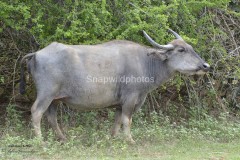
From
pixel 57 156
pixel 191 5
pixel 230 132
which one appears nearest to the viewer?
pixel 57 156

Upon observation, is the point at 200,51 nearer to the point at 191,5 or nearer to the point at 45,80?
the point at 191,5

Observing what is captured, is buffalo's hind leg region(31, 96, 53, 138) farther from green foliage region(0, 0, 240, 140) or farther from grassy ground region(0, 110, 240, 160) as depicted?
green foliage region(0, 0, 240, 140)

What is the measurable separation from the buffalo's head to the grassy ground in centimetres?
111

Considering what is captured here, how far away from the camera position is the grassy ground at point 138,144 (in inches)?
304

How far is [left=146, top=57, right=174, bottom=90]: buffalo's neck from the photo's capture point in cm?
920

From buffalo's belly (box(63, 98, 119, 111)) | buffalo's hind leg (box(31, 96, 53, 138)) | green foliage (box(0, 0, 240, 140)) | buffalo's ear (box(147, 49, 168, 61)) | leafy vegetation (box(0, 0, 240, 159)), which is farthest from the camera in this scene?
green foliage (box(0, 0, 240, 140))

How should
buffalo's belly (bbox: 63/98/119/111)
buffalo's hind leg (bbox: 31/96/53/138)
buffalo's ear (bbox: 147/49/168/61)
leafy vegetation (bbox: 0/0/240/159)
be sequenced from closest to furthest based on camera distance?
leafy vegetation (bbox: 0/0/240/159) < buffalo's hind leg (bbox: 31/96/53/138) < buffalo's belly (bbox: 63/98/119/111) < buffalo's ear (bbox: 147/49/168/61)

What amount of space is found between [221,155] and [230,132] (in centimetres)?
160

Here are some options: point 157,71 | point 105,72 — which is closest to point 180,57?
point 157,71

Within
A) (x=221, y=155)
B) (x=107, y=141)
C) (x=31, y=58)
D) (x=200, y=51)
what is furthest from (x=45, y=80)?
(x=200, y=51)

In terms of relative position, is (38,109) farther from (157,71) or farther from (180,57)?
(180,57)

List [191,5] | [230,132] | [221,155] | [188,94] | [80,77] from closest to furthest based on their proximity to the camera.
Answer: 1. [221,155]
2. [80,77]
3. [230,132]
4. [191,5]
5. [188,94]

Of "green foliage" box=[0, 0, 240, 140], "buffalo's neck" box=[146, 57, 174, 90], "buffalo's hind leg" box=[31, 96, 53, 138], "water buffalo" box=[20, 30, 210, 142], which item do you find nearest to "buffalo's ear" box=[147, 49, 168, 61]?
"water buffalo" box=[20, 30, 210, 142]

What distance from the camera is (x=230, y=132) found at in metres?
9.56
